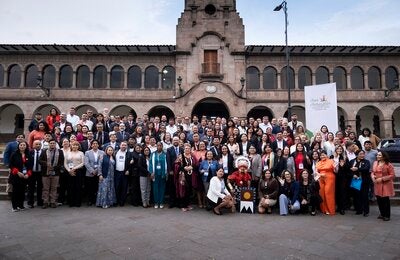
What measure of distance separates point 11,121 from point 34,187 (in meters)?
22.2

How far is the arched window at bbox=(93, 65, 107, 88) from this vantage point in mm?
25375

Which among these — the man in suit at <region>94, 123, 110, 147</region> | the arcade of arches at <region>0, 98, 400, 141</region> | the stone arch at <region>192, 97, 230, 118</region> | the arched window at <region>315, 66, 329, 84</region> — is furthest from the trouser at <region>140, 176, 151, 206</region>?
the arched window at <region>315, 66, 329, 84</region>

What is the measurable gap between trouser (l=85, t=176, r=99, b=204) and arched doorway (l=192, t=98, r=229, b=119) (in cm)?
1636

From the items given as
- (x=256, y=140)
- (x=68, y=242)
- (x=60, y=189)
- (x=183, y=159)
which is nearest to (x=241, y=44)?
(x=256, y=140)

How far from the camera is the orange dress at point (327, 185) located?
26.5 feet

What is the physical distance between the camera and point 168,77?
25406mm

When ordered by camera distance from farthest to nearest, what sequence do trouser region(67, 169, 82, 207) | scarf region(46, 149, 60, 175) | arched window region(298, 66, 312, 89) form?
arched window region(298, 66, 312, 89) < trouser region(67, 169, 82, 207) < scarf region(46, 149, 60, 175)

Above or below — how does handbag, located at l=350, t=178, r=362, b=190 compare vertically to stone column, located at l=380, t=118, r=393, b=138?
below

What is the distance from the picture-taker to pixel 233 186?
8484 millimetres

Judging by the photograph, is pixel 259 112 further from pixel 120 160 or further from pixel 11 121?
pixel 11 121

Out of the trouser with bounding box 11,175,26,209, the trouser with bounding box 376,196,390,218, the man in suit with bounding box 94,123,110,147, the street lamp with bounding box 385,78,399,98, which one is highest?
the street lamp with bounding box 385,78,399,98

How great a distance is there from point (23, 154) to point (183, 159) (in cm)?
483

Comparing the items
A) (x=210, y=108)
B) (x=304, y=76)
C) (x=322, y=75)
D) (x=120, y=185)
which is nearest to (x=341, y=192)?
(x=120, y=185)

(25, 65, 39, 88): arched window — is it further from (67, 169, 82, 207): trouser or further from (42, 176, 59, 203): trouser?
(67, 169, 82, 207): trouser
